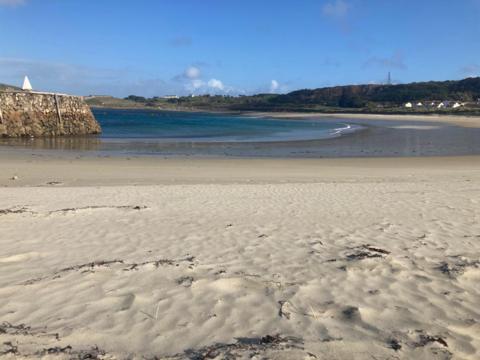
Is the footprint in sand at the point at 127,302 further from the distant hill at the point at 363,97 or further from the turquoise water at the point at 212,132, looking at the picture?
the distant hill at the point at 363,97

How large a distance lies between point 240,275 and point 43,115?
35323mm

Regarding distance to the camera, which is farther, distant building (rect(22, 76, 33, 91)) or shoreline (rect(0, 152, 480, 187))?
distant building (rect(22, 76, 33, 91))

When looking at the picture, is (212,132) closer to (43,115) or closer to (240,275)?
(43,115)

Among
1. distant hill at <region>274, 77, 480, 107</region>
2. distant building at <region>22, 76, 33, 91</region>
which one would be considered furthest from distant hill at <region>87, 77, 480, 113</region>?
distant building at <region>22, 76, 33, 91</region>

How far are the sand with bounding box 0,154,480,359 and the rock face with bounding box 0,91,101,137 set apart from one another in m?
26.5

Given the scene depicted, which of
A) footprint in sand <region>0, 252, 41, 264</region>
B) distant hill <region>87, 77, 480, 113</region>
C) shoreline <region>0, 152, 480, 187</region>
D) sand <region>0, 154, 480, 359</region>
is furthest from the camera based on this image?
distant hill <region>87, 77, 480, 113</region>

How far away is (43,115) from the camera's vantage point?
36031 mm

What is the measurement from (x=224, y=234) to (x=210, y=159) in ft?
45.2

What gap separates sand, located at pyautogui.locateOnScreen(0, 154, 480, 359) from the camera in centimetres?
354

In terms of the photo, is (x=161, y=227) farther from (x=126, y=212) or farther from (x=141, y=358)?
(x=141, y=358)

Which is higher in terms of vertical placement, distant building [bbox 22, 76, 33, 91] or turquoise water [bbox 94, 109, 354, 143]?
distant building [bbox 22, 76, 33, 91]

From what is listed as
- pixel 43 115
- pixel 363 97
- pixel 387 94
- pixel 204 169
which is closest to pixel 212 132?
pixel 43 115

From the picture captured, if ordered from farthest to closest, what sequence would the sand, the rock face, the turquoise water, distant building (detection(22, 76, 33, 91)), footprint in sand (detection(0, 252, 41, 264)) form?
distant building (detection(22, 76, 33, 91)) → the turquoise water → the rock face → footprint in sand (detection(0, 252, 41, 264)) → the sand

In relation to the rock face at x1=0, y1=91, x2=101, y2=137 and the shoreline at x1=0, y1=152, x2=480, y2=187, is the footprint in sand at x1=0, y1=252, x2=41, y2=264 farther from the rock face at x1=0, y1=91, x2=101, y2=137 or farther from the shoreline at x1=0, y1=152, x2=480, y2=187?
the rock face at x1=0, y1=91, x2=101, y2=137
